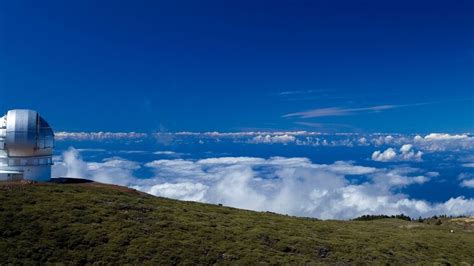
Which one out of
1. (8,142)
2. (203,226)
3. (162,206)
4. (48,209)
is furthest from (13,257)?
(8,142)

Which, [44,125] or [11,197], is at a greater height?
[44,125]

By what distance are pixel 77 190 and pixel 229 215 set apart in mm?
16358

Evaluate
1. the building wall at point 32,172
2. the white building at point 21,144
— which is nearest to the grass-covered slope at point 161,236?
the building wall at point 32,172

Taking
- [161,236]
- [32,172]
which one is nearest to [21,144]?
[32,172]

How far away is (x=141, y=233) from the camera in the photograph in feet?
102

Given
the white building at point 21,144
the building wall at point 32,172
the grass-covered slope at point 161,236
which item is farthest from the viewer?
the building wall at point 32,172

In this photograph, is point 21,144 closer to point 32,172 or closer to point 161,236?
point 32,172

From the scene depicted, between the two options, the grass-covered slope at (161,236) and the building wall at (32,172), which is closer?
the grass-covered slope at (161,236)

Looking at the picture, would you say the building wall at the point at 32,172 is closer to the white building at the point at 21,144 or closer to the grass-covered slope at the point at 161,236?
the white building at the point at 21,144

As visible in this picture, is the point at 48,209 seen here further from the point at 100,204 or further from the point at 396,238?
the point at 396,238

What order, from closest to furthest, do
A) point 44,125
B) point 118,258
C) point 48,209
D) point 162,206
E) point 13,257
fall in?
point 13,257, point 118,258, point 48,209, point 162,206, point 44,125

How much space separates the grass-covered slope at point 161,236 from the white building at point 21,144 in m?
4.71

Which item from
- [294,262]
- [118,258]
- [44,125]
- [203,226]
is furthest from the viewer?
[44,125]

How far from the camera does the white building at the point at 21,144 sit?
43.3 meters
